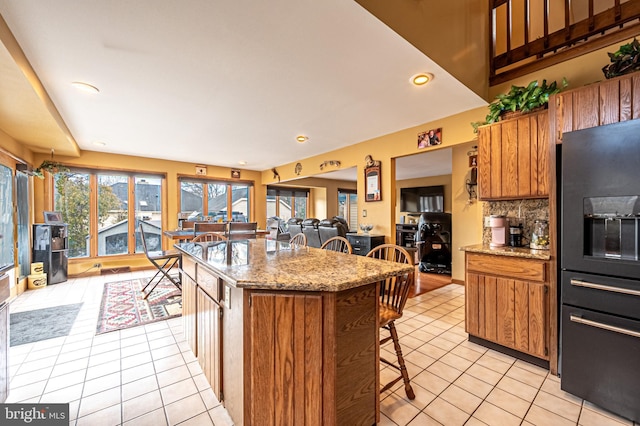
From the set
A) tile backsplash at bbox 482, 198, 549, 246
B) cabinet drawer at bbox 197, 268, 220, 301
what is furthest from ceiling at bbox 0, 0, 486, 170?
cabinet drawer at bbox 197, 268, 220, 301

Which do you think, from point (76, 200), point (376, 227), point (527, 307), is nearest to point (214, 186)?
point (76, 200)

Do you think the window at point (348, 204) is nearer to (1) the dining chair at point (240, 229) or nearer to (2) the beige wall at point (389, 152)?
(2) the beige wall at point (389, 152)

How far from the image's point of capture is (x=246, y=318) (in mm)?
1211

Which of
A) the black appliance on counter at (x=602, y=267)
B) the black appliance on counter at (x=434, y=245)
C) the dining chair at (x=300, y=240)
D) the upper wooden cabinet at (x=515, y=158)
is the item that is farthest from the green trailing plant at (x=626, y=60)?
the black appliance on counter at (x=434, y=245)

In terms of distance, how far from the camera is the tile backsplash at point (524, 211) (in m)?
2.41

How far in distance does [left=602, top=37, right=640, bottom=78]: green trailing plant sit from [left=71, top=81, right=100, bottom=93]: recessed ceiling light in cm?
424

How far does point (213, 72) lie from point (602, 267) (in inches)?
122

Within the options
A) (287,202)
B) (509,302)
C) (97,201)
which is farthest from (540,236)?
(287,202)

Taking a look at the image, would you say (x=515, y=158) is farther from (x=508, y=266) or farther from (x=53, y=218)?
(x=53, y=218)

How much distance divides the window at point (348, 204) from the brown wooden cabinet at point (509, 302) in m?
6.88

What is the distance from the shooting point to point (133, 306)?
3295 millimetres

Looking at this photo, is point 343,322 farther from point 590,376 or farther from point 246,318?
point 590,376

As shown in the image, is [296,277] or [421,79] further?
[421,79]

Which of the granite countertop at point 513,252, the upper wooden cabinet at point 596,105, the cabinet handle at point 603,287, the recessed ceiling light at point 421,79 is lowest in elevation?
the cabinet handle at point 603,287
